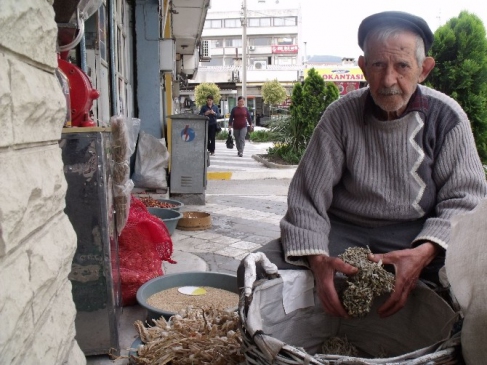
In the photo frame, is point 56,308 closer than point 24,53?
No

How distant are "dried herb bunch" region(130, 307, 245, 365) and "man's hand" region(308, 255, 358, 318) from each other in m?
0.39

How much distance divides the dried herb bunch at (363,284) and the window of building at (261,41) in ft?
192

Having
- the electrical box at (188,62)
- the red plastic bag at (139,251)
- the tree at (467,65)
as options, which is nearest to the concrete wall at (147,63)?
the red plastic bag at (139,251)

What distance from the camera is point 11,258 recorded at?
91 cm

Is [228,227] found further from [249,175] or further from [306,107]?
[306,107]

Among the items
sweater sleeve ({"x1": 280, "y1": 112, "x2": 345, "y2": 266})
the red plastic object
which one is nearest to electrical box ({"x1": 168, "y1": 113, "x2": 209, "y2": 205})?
the red plastic object

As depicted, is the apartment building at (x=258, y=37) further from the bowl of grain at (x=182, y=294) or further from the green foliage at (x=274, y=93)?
the bowl of grain at (x=182, y=294)

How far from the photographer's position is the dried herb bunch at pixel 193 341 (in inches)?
77.0

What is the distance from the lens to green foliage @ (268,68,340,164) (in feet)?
36.9

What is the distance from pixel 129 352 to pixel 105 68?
10.3ft

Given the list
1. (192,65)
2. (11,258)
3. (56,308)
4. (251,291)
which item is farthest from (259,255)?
(192,65)

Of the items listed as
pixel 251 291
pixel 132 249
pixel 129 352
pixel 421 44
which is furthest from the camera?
pixel 132 249

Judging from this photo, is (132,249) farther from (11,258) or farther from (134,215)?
(11,258)

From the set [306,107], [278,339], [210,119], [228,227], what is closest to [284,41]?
[210,119]
